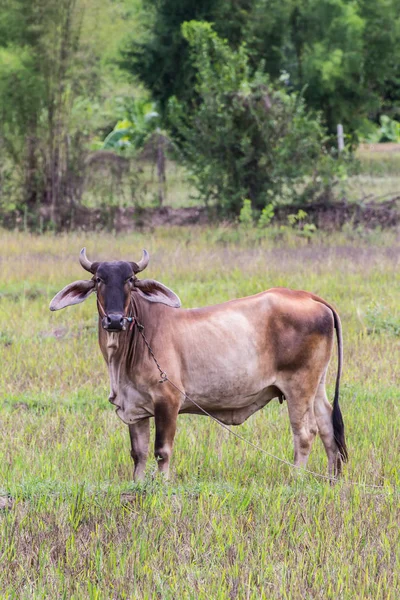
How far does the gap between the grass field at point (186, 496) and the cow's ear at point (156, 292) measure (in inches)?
35.0

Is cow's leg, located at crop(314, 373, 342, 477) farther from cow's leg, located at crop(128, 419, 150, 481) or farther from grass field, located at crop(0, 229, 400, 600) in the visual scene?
cow's leg, located at crop(128, 419, 150, 481)

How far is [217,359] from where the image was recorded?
17.4 ft

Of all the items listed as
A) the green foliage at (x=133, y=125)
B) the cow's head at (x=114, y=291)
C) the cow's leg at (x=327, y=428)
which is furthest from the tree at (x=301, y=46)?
the cow's head at (x=114, y=291)

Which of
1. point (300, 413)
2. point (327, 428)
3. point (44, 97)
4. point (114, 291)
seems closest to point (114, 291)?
point (114, 291)

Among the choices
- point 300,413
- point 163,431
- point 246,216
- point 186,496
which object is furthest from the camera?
Answer: point 246,216

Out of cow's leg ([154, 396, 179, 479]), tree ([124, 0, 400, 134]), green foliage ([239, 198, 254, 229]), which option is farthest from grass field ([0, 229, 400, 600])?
tree ([124, 0, 400, 134])

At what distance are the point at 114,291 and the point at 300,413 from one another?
1327 mm

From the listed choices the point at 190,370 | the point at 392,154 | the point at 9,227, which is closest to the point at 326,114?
the point at 392,154

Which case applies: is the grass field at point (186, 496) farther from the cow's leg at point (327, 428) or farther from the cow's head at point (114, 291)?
the cow's head at point (114, 291)

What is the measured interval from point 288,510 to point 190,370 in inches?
41.9

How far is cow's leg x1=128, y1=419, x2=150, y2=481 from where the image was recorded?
521 cm

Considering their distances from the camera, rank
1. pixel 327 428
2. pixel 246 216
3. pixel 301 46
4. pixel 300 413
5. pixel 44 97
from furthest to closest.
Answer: pixel 301 46, pixel 44 97, pixel 246 216, pixel 327 428, pixel 300 413

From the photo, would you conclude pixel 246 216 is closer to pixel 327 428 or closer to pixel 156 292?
pixel 327 428

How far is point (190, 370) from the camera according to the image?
527cm
